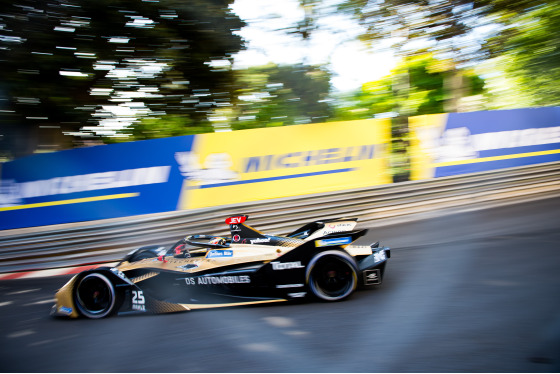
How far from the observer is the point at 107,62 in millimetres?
9852

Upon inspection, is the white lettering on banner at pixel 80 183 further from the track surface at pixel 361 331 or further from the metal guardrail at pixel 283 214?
the track surface at pixel 361 331

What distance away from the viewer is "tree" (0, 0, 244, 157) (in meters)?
8.83

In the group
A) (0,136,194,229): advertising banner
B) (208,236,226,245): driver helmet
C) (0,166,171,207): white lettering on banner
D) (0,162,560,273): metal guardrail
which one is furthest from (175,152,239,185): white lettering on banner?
(208,236,226,245): driver helmet

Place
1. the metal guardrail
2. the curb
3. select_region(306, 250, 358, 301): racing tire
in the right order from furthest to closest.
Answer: the metal guardrail
the curb
select_region(306, 250, 358, 301): racing tire

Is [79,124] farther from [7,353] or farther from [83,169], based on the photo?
[7,353]

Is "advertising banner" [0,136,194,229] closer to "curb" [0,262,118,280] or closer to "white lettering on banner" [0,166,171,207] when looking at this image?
"white lettering on banner" [0,166,171,207]

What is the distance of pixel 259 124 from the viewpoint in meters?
12.4

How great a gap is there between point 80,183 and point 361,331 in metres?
5.94

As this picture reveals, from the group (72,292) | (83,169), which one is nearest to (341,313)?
(72,292)

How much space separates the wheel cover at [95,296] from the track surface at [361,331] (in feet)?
0.43

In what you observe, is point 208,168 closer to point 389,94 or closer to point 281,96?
point 281,96

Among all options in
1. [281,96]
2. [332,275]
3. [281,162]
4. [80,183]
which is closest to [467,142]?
[281,162]

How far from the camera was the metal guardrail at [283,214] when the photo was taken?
7234mm

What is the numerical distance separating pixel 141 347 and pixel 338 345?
5.59 ft
